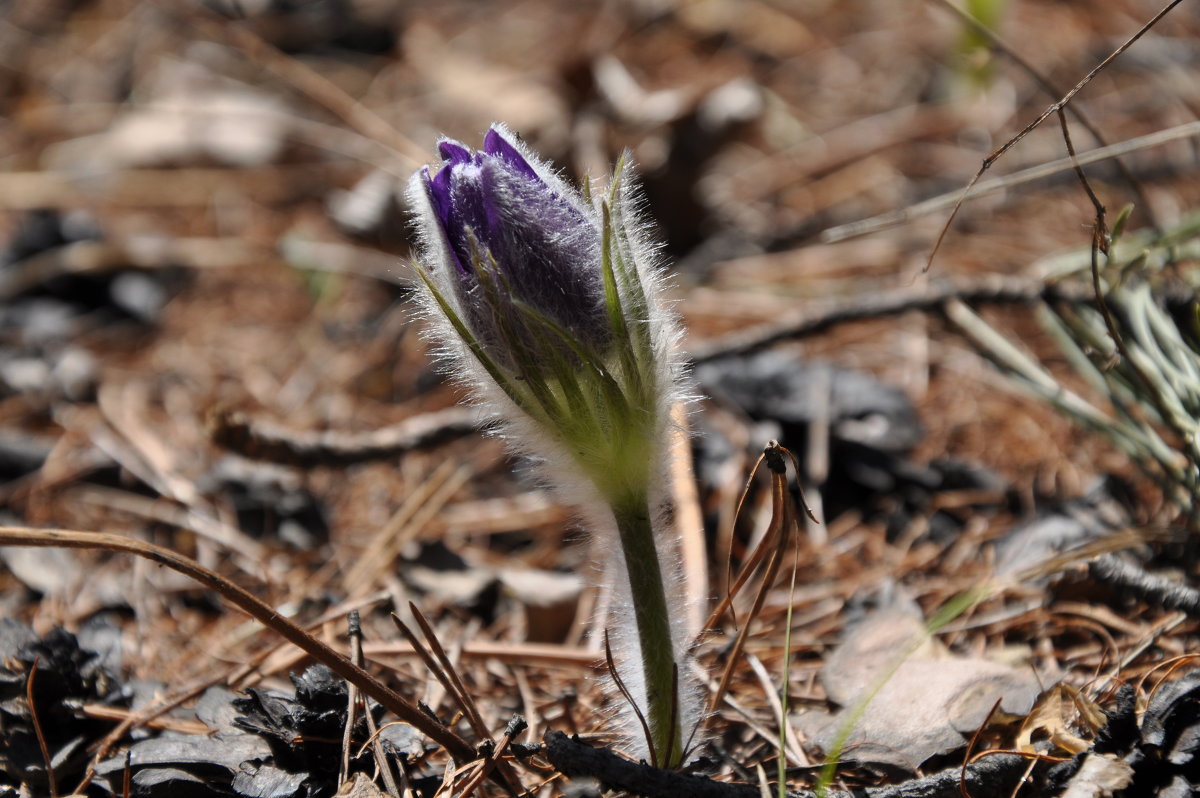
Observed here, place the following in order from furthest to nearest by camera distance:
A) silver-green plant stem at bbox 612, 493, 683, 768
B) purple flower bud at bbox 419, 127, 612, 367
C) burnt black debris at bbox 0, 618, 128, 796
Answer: burnt black debris at bbox 0, 618, 128, 796 → silver-green plant stem at bbox 612, 493, 683, 768 → purple flower bud at bbox 419, 127, 612, 367

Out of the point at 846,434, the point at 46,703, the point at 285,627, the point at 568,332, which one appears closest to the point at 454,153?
the point at 568,332

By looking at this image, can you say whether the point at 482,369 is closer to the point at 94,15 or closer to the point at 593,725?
the point at 593,725

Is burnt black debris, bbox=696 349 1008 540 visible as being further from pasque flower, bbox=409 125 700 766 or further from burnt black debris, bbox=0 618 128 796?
burnt black debris, bbox=0 618 128 796

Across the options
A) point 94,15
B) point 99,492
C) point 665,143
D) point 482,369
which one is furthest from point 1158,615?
point 94,15

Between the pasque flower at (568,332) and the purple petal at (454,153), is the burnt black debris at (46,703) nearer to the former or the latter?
the pasque flower at (568,332)

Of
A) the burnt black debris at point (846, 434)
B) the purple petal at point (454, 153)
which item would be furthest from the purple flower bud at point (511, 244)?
the burnt black debris at point (846, 434)

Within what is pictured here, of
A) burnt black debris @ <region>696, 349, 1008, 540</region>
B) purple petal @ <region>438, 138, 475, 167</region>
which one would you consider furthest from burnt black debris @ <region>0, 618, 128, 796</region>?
burnt black debris @ <region>696, 349, 1008, 540</region>

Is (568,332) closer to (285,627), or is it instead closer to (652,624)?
(652,624)
